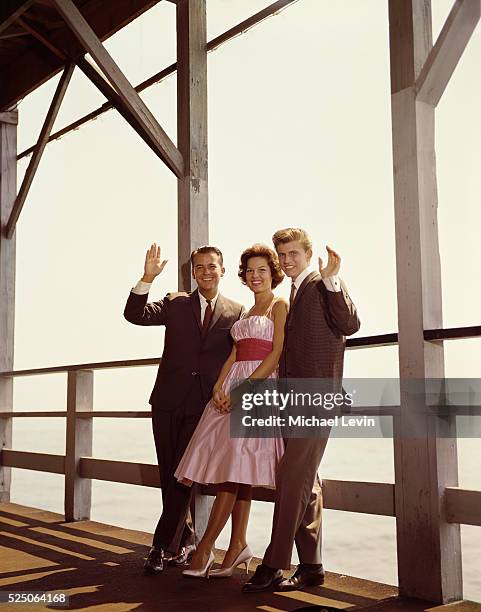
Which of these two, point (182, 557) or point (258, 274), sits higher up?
point (258, 274)

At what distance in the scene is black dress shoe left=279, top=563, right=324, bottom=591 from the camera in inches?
114

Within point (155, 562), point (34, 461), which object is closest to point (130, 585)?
point (155, 562)

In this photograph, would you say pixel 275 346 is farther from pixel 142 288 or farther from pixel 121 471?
pixel 121 471

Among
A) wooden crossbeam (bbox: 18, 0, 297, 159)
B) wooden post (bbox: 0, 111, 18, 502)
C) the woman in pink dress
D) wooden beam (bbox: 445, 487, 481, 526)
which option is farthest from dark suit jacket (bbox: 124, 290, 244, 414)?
wooden post (bbox: 0, 111, 18, 502)

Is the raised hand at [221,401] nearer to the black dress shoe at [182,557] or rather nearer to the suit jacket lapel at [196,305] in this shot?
the suit jacket lapel at [196,305]

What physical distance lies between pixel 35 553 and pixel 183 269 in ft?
5.25

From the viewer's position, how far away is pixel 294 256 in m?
3.01

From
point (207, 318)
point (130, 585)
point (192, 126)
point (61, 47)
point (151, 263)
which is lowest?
point (130, 585)

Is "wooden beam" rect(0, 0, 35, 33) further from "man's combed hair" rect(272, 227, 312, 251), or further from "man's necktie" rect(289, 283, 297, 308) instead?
"man's necktie" rect(289, 283, 297, 308)

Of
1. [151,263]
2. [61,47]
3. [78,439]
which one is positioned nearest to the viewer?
[151,263]

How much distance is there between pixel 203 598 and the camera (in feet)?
9.31

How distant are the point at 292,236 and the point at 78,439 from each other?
2.58 m

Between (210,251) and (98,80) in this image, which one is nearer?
(210,251)

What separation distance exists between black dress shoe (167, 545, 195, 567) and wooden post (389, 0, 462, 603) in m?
1.07
